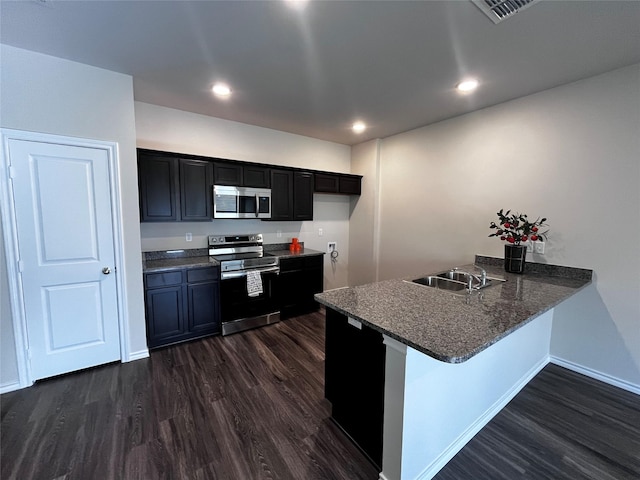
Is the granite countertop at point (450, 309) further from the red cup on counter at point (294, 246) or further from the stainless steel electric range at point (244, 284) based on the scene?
the red cup on counter at point (294, 246)

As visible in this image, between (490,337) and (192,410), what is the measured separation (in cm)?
208

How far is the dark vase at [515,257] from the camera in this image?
2621 mm

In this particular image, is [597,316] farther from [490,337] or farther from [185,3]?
[185,3]

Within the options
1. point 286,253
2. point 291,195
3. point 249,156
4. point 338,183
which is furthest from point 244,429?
point 338,183

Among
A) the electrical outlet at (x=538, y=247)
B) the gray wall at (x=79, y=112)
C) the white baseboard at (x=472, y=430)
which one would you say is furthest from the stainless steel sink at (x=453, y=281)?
the gray wall at (x=79, y=112)

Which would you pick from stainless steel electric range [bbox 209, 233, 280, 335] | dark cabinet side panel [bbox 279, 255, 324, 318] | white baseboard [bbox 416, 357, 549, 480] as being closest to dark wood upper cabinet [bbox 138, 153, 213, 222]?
stainless steel electric range [bbox 209, 233, 280, 335]

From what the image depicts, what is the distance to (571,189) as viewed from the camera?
8.29 feet

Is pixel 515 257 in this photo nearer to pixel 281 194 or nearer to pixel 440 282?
pixel 440 282

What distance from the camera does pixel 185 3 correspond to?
161 centimetres

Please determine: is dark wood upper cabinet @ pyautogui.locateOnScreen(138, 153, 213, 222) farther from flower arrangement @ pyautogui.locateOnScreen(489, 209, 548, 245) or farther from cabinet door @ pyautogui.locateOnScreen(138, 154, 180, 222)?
flower arrangement @ pyautogui.locateOnScreen(489, 209, 548, 245)

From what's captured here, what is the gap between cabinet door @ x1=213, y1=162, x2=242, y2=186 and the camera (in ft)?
10.9

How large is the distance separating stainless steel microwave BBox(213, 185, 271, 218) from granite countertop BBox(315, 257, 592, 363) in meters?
2.05

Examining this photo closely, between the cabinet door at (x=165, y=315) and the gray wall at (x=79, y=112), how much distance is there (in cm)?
11

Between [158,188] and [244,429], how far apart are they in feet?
8.24
